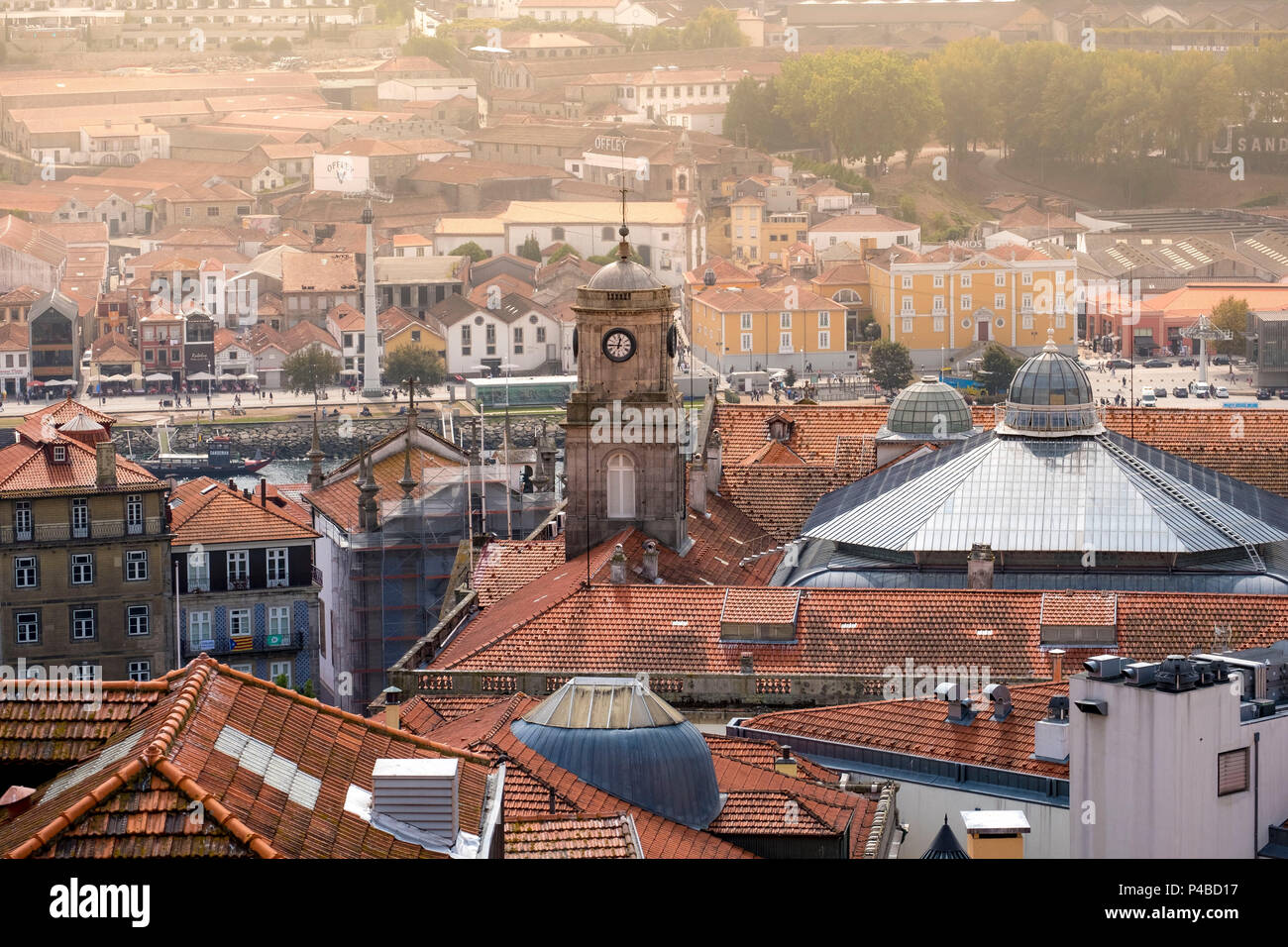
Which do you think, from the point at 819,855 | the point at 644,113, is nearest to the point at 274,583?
the point at 819,855

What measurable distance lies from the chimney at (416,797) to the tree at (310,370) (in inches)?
3581

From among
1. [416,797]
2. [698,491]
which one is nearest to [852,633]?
[698,491]

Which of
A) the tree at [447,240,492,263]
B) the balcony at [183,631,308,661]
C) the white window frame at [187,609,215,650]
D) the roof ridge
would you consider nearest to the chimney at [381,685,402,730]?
the roof ridge

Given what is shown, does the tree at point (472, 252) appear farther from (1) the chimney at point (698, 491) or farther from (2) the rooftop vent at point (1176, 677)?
(2) the rooftop vent at point (1176, 677)

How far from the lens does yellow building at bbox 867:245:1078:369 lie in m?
106

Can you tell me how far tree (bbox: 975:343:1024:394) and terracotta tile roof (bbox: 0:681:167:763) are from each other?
81874mm

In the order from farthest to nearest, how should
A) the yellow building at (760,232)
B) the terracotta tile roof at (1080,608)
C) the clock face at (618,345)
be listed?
the yellow building at (760,232)
the clock face at (618,345)
the terracotta tile roof at (1080,608)

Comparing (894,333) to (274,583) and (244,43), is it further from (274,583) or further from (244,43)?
(244,43)

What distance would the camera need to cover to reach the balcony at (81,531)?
37.2 m

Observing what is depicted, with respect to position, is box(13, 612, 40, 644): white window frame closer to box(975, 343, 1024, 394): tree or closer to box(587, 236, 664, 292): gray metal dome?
box(587, 236, 664, 292): gray metal dome

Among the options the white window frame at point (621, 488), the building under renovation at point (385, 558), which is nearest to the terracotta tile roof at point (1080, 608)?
the white window frame at point (621, 488)

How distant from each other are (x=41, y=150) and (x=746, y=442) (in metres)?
122

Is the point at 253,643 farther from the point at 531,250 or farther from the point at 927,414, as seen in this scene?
the point at 531,250

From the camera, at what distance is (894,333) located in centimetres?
10700
